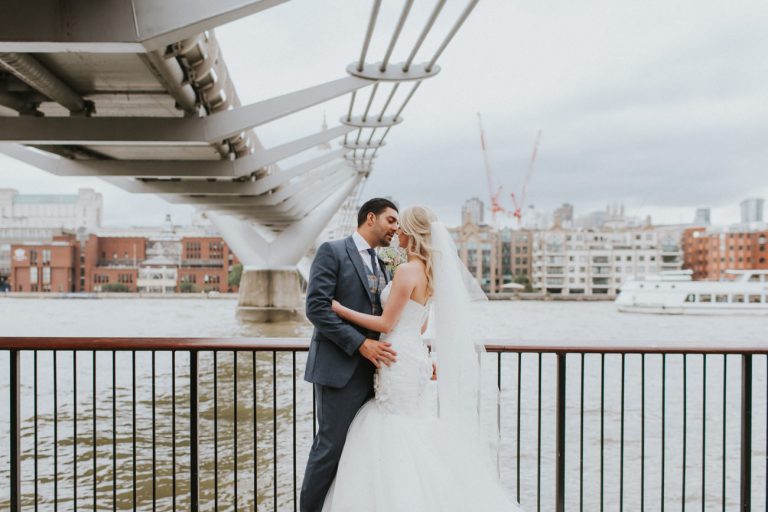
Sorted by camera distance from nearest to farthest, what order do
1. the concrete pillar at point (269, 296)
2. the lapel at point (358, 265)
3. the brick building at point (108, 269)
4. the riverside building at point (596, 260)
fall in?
the lapel at point (358, 265) < the concrete pillar at point (269, 296) < the brick building at point (108, 269) < the riverside building at point (596, 260)

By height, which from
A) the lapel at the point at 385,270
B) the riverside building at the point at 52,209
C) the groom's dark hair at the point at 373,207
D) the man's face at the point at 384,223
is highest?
the riverside building at the point at 52,209

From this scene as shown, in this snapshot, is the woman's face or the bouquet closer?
the woman's face

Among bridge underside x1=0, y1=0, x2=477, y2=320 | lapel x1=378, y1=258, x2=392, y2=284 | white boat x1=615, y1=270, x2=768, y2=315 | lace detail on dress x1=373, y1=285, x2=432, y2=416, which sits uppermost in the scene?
bridge underside x1=0, y1=0, x2=477, y2=320

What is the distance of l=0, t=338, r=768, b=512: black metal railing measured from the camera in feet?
13.4

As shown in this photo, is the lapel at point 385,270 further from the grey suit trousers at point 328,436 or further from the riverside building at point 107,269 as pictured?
the riverside building at point 107,269

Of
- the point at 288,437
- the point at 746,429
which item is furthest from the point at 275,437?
the point at 288,437

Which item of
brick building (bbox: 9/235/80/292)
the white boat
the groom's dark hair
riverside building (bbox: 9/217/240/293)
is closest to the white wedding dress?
the groom's dark hair

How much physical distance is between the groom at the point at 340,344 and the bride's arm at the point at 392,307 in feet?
0.15

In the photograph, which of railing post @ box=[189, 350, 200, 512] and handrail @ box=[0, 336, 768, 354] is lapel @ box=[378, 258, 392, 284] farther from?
railing post @ box=[189, 350, 200, 512]

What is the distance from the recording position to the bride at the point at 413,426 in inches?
125

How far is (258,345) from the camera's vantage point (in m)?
3.91

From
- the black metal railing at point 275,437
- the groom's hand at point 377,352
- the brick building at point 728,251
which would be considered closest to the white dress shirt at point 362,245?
the groom's hand at point 377,352

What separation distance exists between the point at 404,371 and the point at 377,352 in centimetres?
16

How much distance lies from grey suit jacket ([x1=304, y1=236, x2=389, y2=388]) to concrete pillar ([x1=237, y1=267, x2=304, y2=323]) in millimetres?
36062
